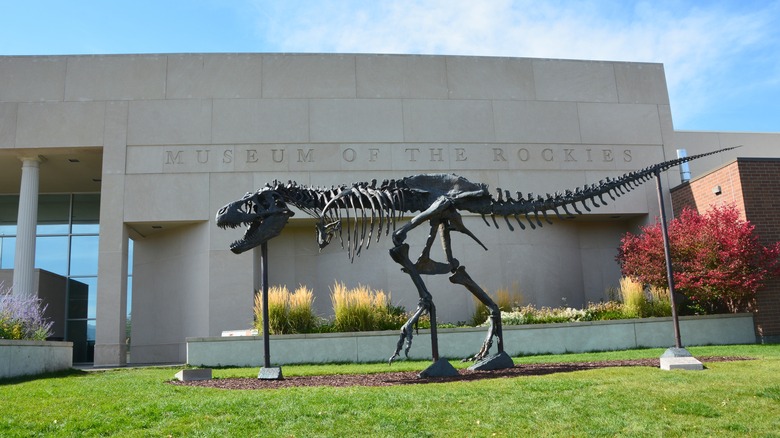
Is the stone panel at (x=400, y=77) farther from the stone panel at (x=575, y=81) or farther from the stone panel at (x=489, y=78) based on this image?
the stone panel at (x=575, y=81)

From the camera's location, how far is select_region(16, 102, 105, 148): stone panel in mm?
20281

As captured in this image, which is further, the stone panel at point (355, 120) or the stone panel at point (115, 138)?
the stone panel at point (355, 120)

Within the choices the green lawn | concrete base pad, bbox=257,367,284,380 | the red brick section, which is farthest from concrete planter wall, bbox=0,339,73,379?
the red brick section

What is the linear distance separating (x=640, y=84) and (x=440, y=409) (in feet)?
61.9

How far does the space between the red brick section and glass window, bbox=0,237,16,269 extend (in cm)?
2497

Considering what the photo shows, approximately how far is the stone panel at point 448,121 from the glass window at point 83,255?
532 inches

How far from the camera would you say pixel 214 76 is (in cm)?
2100

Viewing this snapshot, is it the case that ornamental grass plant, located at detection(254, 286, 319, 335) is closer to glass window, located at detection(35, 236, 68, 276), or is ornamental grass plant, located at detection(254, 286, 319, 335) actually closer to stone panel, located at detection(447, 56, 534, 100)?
stone panel, located at detection(447, 56, 534, 100)

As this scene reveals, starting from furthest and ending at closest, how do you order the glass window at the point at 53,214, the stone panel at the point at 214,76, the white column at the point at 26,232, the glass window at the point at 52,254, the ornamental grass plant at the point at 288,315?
the glass window at the point at 53,214 → the glass window at the point at 52,254 → the stone panel at the point at 214,76 → the white column at the point at 26,232 → the ornamental grass plant at the point at 288,315

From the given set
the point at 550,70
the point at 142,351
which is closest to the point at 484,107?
the point at 550,70

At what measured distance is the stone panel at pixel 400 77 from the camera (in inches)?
839

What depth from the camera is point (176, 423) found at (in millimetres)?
6613

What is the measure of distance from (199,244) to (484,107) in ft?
33.0

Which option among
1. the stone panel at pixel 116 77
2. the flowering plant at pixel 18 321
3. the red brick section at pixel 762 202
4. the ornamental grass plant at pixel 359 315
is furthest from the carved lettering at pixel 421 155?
the flowering plant at pixel 18 321
